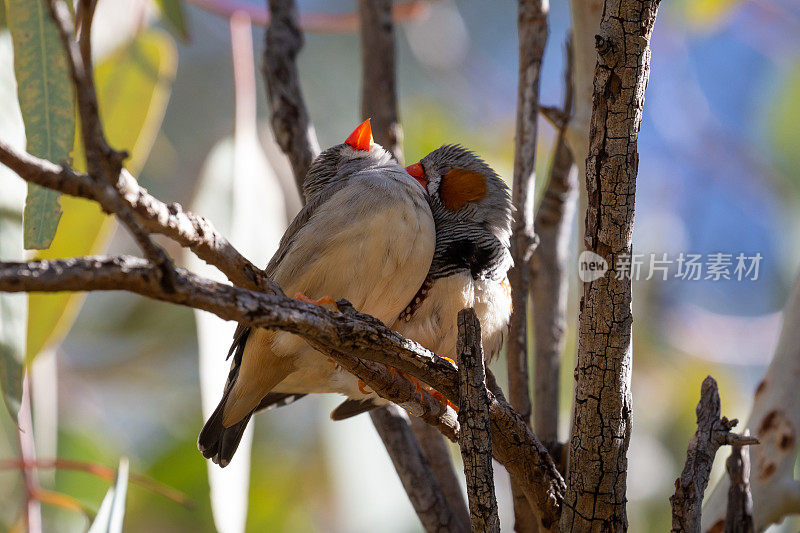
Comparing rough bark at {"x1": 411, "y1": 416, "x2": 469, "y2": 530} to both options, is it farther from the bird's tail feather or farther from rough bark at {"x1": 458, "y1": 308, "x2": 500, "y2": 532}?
rough bark at {"x1": 458, "y1": 308, "x2": 500, "y2": 532}

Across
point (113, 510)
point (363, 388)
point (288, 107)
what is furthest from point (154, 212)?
point (288, 107)

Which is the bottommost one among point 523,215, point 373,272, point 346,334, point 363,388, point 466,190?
point 346,334

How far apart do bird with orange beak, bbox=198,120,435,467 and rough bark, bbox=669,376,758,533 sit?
2.51ft

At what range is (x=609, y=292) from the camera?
154 cm

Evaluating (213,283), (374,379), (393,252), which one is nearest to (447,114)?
(393,252)

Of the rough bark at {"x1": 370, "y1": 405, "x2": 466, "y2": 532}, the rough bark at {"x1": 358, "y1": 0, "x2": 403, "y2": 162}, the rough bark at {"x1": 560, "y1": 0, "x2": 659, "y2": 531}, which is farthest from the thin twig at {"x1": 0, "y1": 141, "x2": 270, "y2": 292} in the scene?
the rough bark at {"x1": 358, "y1": 0, "x2": 403, "y2": 162}

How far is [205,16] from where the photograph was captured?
6.36 meters

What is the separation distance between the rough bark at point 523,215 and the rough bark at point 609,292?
559 millimetres

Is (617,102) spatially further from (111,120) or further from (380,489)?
(380,489)

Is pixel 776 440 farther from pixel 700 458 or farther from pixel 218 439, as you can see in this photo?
pixel 218 439

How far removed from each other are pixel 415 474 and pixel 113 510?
0.85 m

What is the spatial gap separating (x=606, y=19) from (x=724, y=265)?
1666mm

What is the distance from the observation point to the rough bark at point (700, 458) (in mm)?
1655

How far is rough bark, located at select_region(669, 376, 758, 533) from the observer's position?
1.66 m
